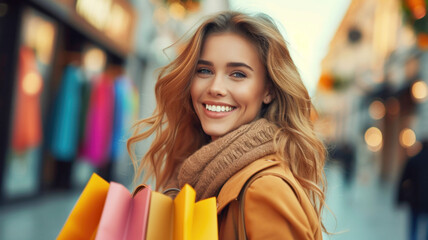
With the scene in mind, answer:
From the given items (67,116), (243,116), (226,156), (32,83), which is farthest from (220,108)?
(67,116)

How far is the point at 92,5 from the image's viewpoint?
8.18 m

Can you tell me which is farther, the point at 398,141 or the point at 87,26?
the point at 398,141

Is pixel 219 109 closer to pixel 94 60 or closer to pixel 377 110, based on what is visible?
pixel 94 60

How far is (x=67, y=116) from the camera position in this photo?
22.9 ft

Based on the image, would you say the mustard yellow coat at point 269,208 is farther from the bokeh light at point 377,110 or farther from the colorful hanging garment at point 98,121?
the bokeh light at point 377,110

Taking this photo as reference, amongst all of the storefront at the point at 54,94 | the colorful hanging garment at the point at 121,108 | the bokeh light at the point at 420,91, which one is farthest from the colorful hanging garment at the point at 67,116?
the bokeh light at the point at 420,91

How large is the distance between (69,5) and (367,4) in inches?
1014

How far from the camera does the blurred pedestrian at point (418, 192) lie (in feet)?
20.4

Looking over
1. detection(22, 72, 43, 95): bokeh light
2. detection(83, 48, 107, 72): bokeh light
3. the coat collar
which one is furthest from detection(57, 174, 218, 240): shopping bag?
detection(83, 48, 107, 72): bokeh light

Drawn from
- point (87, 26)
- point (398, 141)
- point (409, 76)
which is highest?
point (87, 26)

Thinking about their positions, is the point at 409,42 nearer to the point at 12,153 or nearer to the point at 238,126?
the point at 12,153

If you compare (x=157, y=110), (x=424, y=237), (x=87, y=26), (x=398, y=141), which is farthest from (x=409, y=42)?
(x=157, y=110)

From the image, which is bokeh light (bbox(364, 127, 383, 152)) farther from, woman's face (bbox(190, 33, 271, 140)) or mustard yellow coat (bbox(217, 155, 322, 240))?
mustard yellow coat (bbox(217, 155, 322, 240))

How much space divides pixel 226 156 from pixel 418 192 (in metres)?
5.77
